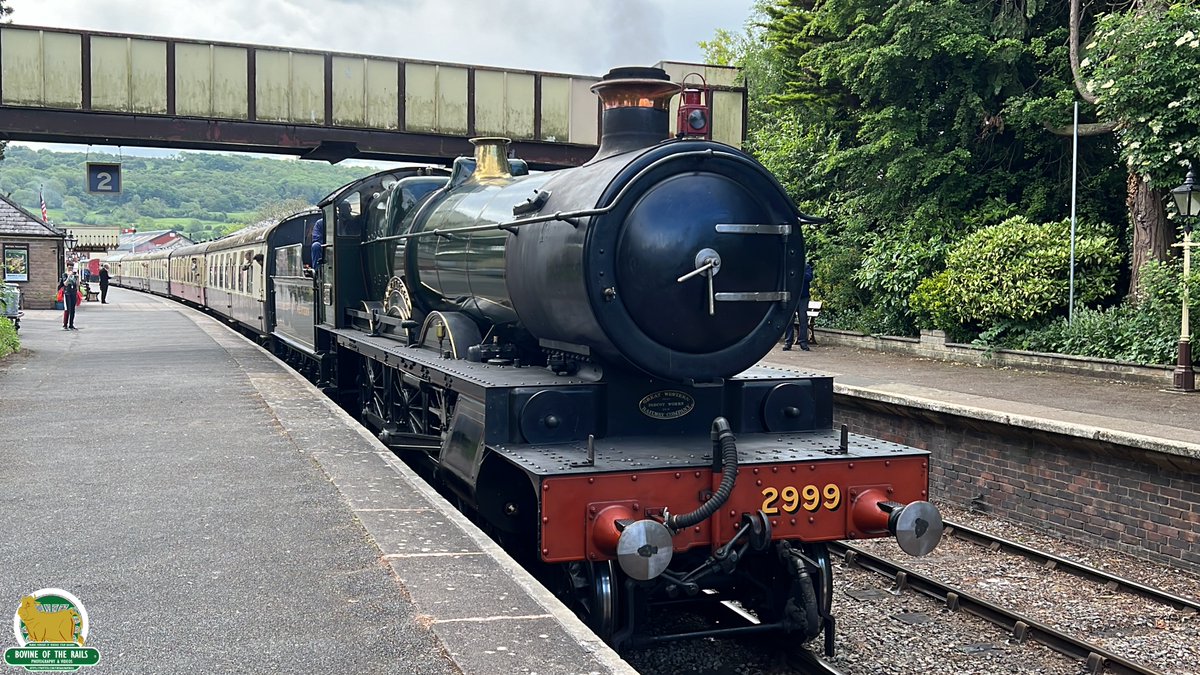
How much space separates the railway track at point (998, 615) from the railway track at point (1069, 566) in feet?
0.35

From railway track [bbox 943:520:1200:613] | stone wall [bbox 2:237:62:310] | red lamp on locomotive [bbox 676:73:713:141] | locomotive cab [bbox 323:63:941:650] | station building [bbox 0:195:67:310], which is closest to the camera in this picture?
locomotive cab [bbox 323:63:941:650]

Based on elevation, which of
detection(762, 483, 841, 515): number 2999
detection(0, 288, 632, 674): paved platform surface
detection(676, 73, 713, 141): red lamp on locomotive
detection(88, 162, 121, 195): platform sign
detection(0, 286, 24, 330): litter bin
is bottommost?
detection(0, 288, 632, 674): paved platform surface

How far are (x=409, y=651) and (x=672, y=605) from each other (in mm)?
2303

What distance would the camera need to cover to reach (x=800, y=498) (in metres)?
5.08

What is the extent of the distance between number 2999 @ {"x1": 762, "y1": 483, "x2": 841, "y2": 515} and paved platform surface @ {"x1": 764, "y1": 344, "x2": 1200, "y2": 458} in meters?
3.85

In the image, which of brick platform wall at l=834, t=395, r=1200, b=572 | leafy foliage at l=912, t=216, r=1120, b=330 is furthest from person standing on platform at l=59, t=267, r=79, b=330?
brick platform wall at l=834, t=395, r=1200, b=572

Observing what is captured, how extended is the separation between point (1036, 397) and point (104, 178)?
17.2 metres

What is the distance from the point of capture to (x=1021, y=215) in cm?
1581

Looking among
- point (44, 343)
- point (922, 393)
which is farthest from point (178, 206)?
point (922, 393)

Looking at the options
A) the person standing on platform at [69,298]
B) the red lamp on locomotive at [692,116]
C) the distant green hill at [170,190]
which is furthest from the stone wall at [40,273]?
the distant green hill at [170,190]

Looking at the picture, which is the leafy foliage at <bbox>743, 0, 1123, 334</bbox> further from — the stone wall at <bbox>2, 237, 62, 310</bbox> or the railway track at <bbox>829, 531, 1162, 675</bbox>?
the stone wall at <bbox>2, 237, 62, 310</bbox>

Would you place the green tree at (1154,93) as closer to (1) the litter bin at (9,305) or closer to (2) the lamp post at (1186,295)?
(2) the lamp post at (1186,295)

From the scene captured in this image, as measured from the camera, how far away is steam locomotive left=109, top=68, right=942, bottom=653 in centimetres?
487

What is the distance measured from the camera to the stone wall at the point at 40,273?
28.9 metres
